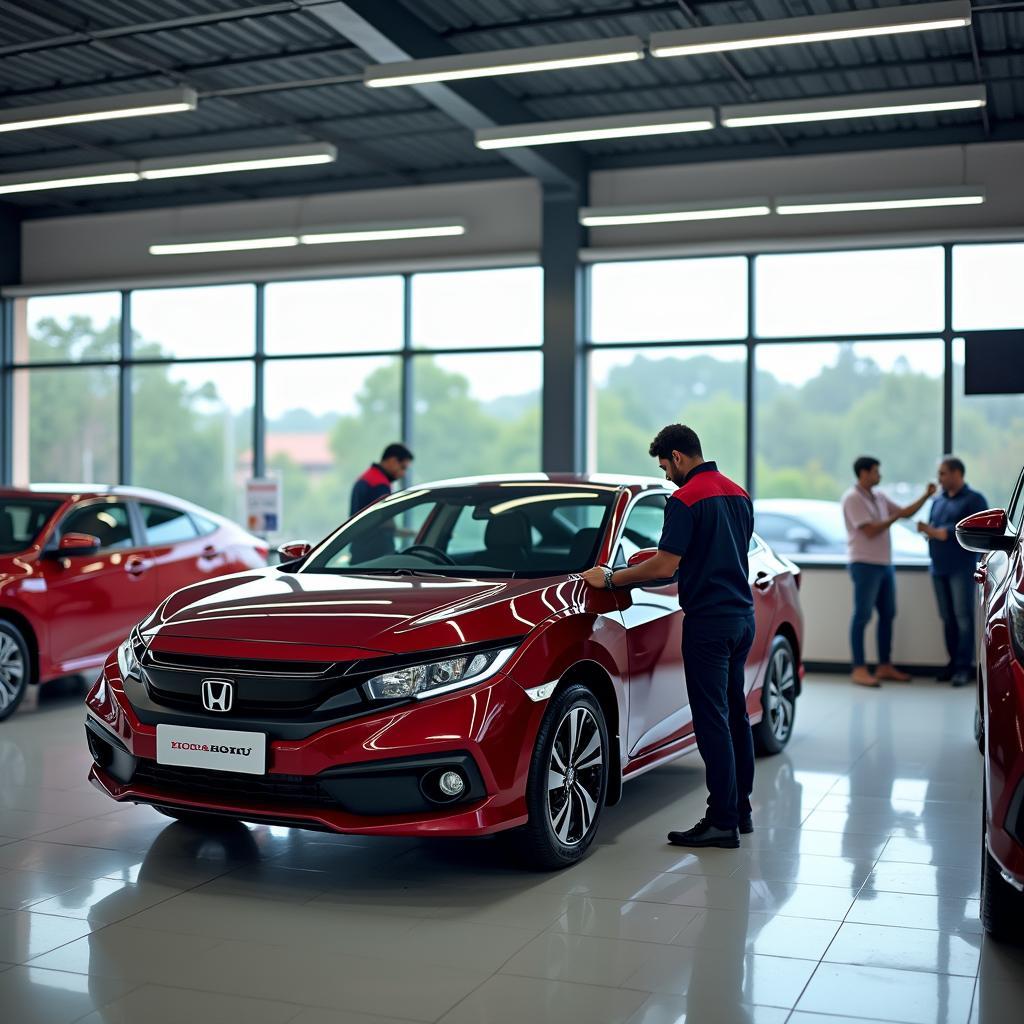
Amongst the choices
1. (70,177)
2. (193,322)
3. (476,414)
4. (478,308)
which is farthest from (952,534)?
(193,322)

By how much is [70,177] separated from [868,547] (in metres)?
6.99

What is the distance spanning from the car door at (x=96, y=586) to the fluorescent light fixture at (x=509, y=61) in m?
3.26

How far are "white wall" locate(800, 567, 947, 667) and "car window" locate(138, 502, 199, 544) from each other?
506 cm

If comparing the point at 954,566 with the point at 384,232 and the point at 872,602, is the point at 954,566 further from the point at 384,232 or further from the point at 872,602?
the point at 384,232

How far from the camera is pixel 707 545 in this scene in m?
4.75

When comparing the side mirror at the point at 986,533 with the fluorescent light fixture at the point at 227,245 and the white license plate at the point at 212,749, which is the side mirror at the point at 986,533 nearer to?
the white license plate at the point at 212,749

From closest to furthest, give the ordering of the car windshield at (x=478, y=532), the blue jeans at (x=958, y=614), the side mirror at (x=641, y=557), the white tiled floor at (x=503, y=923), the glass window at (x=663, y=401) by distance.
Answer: the white tiled floor at (x=503, y=923), the side mirror at (x=641, y=557), the car windshield at (x=478, y=532), the blue jeans at (x=958, y=614), the glass window at (x=663, y=401)

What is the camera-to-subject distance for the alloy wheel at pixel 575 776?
440 cm

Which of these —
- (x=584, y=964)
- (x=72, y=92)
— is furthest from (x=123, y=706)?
(x=72, y=92)

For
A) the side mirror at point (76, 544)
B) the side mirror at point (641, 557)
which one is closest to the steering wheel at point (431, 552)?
the side mirror at point (641, 557)

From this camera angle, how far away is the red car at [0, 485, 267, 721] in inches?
300

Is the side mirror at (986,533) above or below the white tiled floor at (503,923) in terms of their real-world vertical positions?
above

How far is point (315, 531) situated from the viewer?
1310cm

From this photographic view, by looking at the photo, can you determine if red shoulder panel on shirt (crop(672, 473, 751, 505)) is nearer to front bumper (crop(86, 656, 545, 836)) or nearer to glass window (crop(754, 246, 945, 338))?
front bumper (crop(86, 656, 545, 836))
